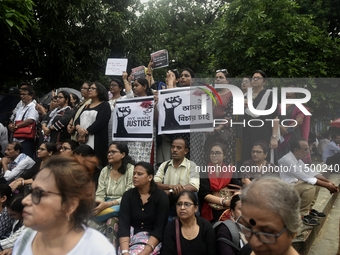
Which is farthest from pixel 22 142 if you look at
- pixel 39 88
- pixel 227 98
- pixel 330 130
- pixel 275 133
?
pixel 330 130

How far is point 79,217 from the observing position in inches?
76.3

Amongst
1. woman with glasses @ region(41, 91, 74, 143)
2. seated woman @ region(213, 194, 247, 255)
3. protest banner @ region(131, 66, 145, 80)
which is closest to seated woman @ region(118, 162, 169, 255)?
seated woman @ region(213, 194, 247, 255)

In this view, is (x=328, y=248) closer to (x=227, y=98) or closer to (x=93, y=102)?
(x=227, y=98)

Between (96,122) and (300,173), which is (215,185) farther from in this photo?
(96,122)

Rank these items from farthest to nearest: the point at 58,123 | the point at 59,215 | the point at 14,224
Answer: the point at 58,123, the point at 14,224, the point at 59,215

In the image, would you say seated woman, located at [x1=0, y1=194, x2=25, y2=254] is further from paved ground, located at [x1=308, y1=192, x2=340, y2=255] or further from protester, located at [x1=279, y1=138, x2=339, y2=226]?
paved ground, located at [x1=308, y1=192, x2=340, y2=255]

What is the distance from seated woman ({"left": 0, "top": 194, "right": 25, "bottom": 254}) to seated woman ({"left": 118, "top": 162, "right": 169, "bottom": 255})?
109 cm

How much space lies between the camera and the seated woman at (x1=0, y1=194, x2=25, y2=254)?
3.84 m

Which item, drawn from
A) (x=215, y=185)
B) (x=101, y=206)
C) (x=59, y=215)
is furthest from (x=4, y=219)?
(x=59, y=215)

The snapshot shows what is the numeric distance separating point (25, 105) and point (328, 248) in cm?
545

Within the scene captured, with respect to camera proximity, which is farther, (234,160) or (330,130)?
(330,130)

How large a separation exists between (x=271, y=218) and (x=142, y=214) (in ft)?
8.23

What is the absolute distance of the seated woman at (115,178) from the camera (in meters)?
4.46

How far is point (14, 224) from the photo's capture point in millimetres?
4180
